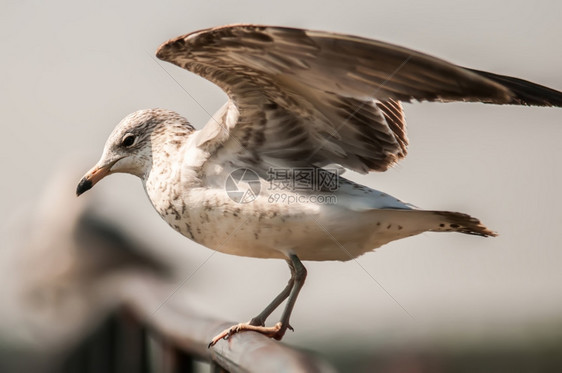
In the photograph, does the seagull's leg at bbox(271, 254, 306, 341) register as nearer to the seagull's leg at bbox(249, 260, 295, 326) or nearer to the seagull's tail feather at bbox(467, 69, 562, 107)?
the seagull's leg at bbox(249, 260, 295, 326)

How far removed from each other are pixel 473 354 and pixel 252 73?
2096cm

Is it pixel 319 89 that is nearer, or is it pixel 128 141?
pixel 319 89

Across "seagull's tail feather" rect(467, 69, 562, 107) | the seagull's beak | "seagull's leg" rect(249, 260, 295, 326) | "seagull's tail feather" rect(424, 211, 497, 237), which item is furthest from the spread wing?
the seagull's beak

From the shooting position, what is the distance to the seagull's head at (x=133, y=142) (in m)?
3.55

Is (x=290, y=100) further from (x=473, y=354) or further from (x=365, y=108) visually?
(x=473, y=354)

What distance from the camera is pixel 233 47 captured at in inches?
111

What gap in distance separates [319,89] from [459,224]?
71 centimetres

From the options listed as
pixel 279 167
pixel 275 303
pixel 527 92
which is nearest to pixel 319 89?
pixel 279 167

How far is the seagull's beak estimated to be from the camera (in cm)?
355

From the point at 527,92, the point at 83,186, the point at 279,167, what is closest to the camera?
the point at 527,92

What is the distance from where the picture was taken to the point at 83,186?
140 inches

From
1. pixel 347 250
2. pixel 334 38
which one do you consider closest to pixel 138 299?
pixel 347 250

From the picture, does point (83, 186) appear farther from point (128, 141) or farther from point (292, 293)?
point (292, 293)

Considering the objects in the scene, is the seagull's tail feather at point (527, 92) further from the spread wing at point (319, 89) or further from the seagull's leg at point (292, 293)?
the seagull's leg at point (292, 293)
